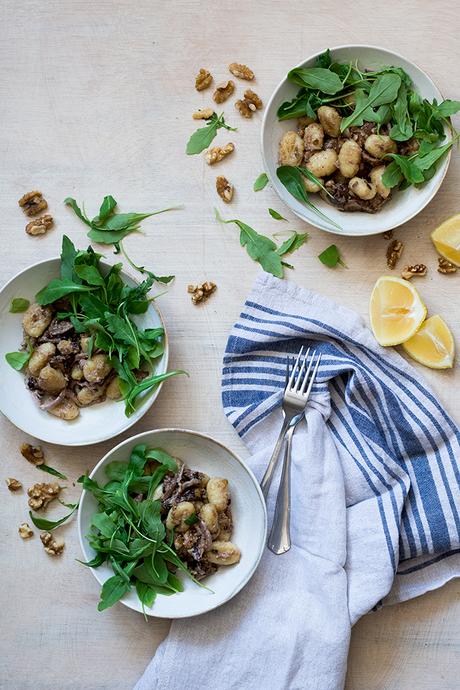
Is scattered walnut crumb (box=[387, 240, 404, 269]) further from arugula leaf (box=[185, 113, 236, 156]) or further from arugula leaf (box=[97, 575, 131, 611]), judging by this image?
arugula leaf (box=[97, 575, 131, 611])

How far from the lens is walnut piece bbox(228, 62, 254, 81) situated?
5.90 feet

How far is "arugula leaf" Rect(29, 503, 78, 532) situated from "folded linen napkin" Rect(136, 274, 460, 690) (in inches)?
13.7

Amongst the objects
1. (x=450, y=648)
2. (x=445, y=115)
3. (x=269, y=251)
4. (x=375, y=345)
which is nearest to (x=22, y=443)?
(x=269, y=251)

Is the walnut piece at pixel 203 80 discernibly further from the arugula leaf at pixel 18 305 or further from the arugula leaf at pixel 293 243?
the arugula leaf at pixel 18 305

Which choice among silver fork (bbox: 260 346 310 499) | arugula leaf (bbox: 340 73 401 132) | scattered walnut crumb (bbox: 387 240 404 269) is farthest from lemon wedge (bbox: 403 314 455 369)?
arugula leaf (bbox: 340 73 401 132)

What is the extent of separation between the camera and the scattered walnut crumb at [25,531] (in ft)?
5.87

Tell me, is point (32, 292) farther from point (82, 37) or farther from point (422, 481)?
point (422, 481)

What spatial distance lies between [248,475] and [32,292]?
632mm

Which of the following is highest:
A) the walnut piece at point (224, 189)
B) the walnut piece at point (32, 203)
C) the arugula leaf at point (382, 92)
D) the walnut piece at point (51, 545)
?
the arugula leaf at point (382, 92)

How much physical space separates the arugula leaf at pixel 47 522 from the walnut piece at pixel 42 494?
25mm

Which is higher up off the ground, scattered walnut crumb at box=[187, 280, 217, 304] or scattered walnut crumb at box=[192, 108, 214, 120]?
scattered walnut crumb at box=[192, 108, 214, 120]

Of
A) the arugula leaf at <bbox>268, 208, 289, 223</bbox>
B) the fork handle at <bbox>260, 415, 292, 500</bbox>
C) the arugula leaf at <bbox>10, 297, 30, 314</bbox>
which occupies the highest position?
the arugula leaf at <bbox>268, 208, 289, 223</bbox>

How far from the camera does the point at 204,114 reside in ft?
5.92

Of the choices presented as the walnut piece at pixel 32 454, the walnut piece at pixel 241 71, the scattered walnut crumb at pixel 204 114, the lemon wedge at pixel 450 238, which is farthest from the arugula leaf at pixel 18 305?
the lemon wedge at pixel 450 238
